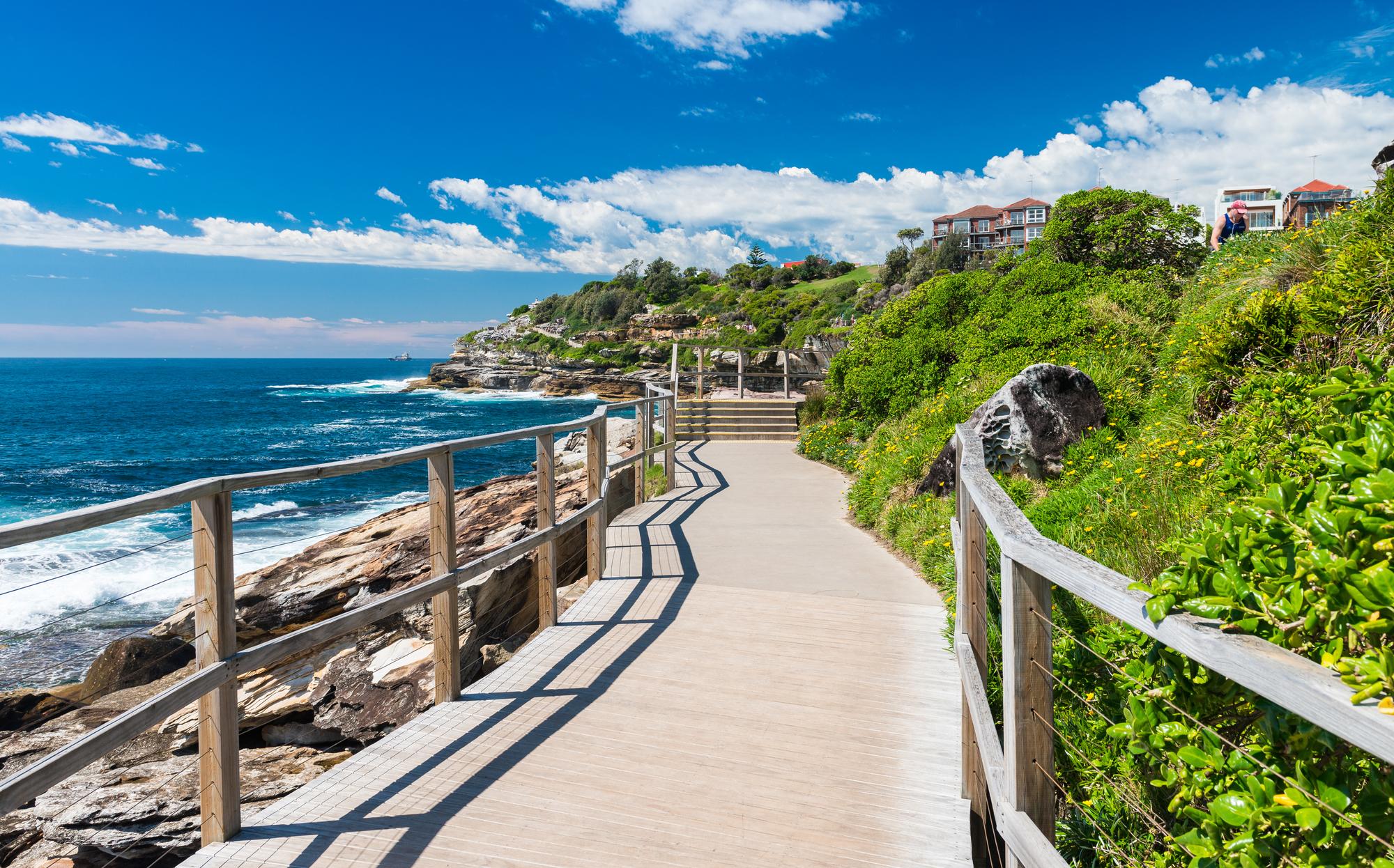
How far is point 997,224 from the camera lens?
333 ft

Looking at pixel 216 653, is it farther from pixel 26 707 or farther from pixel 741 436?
pixel 741 436

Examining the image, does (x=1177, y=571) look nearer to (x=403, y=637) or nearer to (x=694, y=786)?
(x=694, y=786)

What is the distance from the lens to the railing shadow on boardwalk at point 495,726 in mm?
3117

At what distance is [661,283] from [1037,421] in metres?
83.6

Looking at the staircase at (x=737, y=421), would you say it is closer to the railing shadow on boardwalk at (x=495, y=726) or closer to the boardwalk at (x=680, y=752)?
the railing shadow on boardwalk at (x=495, y=726)

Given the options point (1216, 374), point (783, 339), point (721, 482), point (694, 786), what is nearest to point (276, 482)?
point (694, 786)

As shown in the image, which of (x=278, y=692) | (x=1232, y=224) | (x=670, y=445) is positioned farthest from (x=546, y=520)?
(x=1232, y=224)

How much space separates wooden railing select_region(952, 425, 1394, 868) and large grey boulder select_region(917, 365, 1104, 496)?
499cm

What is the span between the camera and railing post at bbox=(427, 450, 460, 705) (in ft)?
13.8

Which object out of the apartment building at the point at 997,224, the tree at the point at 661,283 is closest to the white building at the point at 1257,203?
the apartment building at the point at 997,224

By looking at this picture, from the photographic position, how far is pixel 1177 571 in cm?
163

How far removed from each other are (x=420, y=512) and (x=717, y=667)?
9.56 meters

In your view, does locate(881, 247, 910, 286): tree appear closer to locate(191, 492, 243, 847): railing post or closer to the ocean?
the ocean

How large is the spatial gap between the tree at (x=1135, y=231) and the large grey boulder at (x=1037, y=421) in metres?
6.78
